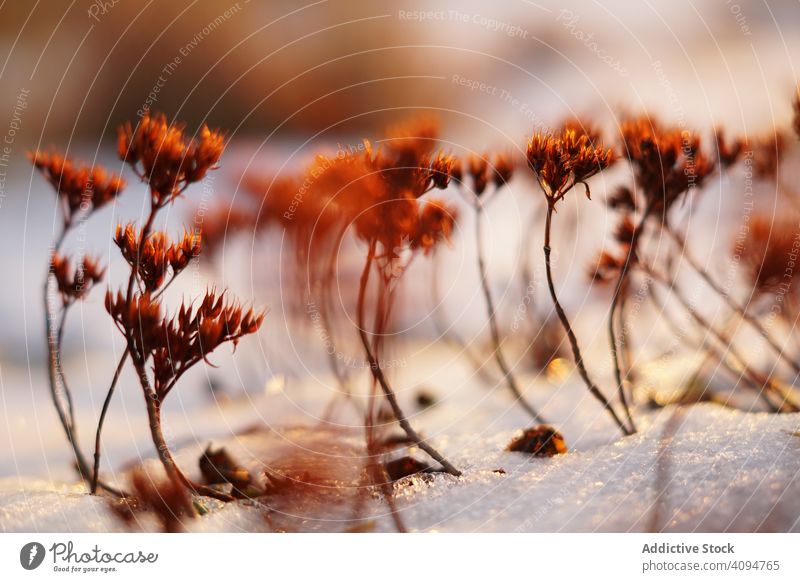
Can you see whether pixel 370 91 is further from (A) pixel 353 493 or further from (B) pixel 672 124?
(A) pixel 353 493

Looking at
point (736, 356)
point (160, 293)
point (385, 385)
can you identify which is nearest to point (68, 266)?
point (160, 293)

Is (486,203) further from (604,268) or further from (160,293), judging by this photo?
(160,293)

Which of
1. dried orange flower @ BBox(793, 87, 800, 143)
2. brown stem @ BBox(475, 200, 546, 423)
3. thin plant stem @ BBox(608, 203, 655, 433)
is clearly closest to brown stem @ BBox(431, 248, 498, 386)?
brown stem @ BBox(475, 200, 546, 423)

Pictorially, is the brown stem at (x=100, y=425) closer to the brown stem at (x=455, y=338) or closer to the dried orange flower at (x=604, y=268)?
the brown stem at (x=455, y=338)
